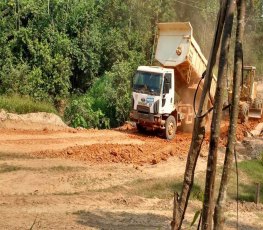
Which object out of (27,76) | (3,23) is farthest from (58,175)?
(3,23)

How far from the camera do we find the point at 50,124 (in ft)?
58.4

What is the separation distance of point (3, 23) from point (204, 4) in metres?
14.3

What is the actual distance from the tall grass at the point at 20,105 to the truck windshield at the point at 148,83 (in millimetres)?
4276

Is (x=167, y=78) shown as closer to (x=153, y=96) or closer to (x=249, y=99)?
(x=153, y=96)

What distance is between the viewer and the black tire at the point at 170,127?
16.7m

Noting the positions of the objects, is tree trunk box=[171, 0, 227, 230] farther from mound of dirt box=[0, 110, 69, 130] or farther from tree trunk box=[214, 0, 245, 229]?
mound of dirt box=[0, 110, 69, 130]

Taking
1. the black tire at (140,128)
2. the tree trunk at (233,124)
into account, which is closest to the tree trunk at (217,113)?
the tree trunk at (233,124)

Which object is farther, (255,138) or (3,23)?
(3,23)

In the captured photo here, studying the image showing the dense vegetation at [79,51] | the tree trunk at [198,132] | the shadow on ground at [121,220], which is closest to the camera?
the tree trunk at [198,132]

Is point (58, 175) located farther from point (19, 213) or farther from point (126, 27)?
point (126, 27)

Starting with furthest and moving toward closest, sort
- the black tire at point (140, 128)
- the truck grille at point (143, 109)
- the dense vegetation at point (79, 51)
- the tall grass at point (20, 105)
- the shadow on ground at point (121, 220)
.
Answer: the dense vegetation at point (79, 51) → the tall grass at point (20, 105) → the black tire at point (140, 128) → the truck grille at point (143, 109) → the shadow on ground at point (121, 220)

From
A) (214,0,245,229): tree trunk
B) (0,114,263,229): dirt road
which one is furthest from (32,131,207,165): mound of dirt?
(214,0,245,229): tree trunk

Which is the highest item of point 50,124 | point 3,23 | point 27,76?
point 3,23

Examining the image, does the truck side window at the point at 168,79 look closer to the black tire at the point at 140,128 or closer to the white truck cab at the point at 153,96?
the white truck cab at the point at 153,96
